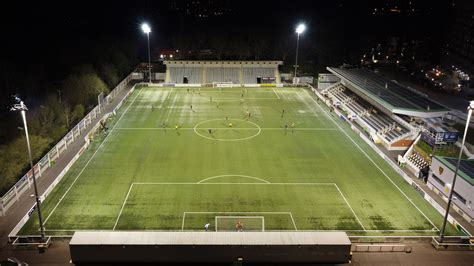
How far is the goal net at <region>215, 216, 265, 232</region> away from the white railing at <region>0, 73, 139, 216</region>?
1572cm

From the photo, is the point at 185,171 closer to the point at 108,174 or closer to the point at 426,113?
the point at 108,174

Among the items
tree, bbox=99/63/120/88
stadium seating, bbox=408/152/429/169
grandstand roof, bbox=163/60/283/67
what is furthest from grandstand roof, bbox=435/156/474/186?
tree, bbox=99/63/120/88

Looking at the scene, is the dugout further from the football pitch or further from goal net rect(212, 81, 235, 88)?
goal net rect(212, 81, 235, 88)

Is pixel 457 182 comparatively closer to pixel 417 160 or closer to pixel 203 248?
pixel 417 160

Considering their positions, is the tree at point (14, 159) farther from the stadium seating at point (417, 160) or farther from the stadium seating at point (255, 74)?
the stadium seating at point (255, 74)

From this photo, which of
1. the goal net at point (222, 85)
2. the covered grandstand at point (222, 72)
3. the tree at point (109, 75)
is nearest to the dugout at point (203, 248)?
the tree at point (109, 75)

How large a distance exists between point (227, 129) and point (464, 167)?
2541 centimetres

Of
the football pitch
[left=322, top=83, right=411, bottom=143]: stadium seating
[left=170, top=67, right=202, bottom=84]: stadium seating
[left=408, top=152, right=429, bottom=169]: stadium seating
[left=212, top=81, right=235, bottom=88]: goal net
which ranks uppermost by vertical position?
[left=170, top=67, right=202, bottom=84]: stadium seating

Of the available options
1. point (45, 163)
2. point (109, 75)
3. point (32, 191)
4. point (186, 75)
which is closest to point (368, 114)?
point (186, 75)

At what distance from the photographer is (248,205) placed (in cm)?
3036

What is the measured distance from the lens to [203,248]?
21859 mm

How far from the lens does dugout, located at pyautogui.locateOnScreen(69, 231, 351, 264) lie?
2177 cm

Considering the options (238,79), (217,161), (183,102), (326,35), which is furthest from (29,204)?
(326,35)

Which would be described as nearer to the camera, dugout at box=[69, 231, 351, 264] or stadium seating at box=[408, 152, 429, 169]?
dugout at box=[69, 231, 351, 264]
